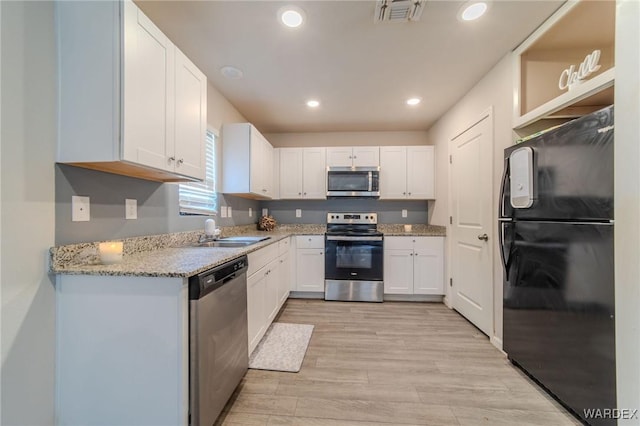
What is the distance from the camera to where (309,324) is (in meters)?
2.65

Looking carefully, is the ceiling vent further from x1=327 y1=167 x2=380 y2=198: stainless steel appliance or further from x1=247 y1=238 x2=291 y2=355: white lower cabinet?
x1=327 y1=167 x2=380 y2=198: stainless steel appliance

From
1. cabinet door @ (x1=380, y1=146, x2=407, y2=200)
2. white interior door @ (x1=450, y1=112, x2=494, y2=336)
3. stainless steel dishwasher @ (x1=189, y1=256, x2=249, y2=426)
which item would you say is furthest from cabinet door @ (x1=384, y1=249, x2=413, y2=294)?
stainless steel dishwasher @ (x1=189, y1=256, x2=249, y2=426)

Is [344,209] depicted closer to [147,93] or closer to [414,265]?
[414,265]

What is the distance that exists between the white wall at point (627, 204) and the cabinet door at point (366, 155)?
8.96 feet

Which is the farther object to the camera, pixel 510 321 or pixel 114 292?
pixel 510 321

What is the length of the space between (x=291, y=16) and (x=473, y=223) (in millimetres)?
2421

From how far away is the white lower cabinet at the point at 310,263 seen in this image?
3.46m

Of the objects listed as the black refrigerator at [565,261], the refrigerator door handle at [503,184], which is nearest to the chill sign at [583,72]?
the black refrigerator at [565,261]

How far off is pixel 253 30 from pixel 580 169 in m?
2.19

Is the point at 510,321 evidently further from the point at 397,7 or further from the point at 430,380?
the point at 397,7

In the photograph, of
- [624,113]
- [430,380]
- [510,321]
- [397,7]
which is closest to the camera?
[624,113]

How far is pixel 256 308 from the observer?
205 centimetres

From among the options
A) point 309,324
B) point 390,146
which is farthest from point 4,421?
point 390,146

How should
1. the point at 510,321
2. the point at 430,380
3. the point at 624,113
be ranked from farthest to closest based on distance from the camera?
1. the point at 510,321
2. the point at 430,380
3. the point at 624,113
